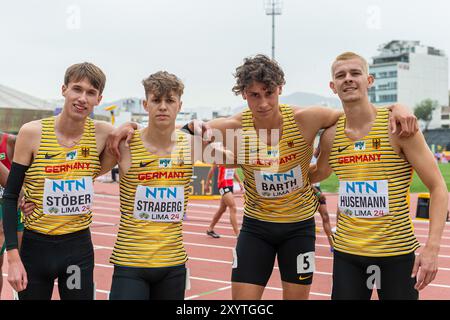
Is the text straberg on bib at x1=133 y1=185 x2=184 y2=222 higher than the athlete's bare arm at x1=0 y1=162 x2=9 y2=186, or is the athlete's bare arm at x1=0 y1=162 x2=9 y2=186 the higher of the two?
the athlete's bare arm at x1=0 y1=162 x2=9 y2=186

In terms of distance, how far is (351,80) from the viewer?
128 inches

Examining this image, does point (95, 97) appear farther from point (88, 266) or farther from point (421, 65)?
point (421, 65)

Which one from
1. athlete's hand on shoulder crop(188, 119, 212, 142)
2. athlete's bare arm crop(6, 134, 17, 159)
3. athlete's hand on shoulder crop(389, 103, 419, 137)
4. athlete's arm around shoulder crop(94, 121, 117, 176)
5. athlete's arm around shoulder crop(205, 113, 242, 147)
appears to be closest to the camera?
athlete's hand on shoulder crop(389, 103, 419, 137)

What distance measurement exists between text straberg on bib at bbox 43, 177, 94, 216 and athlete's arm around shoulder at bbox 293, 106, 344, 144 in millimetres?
1437

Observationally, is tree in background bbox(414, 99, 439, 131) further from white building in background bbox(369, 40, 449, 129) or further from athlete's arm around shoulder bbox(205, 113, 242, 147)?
athlete's arm around shoulder bbox(205, 113, 242, 147)

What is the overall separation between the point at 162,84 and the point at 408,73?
366 feet

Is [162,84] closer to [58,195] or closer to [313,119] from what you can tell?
[58,195]

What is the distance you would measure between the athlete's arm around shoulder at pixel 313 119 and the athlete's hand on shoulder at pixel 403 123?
42cm

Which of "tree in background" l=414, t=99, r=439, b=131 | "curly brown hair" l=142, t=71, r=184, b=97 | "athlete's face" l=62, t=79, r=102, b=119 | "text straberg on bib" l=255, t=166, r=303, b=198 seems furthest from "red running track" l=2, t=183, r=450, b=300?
"tree in background" l=414, t=99, r=439, b=131

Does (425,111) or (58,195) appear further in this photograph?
(425,111)

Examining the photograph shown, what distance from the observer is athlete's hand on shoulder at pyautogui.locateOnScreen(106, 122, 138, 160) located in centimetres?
329

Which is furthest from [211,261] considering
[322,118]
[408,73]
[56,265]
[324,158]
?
[408,73]

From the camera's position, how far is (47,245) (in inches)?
126
